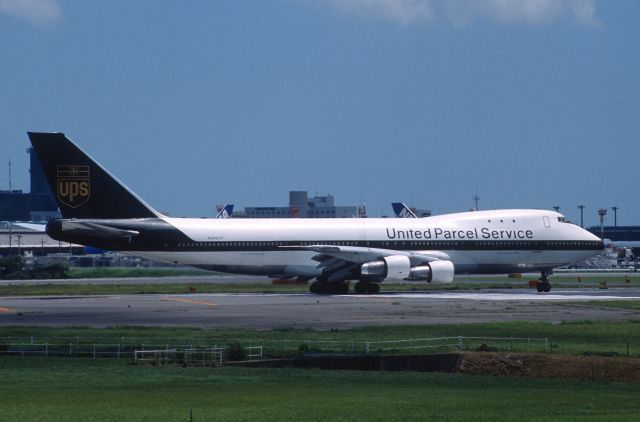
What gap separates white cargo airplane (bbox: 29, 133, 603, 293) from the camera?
61.8 metres

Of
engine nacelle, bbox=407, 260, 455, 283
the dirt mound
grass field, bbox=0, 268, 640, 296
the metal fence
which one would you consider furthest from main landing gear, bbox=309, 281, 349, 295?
the dirt mound

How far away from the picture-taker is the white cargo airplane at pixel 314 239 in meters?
61.8

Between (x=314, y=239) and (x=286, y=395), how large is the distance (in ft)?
136

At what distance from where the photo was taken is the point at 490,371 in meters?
32.1

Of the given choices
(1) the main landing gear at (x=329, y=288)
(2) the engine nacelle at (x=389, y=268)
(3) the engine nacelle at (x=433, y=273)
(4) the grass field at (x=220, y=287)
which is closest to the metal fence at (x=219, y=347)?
(2) the engine nacelle at (x=389, y=268)

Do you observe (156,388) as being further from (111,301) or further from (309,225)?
(309,225)

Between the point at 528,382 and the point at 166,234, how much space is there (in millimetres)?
37580

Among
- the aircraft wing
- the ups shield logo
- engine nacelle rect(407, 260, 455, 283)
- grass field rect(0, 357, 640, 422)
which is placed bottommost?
grass field rect(0, 357, 640, 422)

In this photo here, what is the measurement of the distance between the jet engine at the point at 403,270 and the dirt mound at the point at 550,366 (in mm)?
31522

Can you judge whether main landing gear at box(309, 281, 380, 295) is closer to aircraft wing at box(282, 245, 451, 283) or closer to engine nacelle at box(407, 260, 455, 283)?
aircraft wing at box(282, 245, 451, 283)

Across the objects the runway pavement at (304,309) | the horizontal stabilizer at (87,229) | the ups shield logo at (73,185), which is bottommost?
the runway pavement at (304,309)

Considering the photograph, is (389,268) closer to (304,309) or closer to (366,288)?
(366,288)

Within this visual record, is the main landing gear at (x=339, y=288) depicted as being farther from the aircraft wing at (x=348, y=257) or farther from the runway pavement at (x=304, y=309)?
the runway pavement at (x=304, y=309)

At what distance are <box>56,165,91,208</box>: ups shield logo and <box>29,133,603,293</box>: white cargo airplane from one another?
55mm
